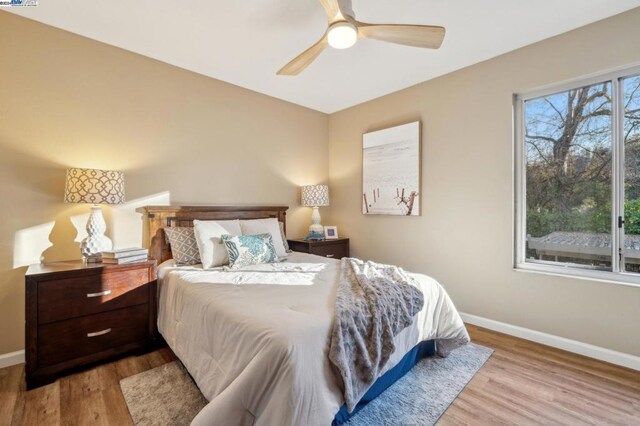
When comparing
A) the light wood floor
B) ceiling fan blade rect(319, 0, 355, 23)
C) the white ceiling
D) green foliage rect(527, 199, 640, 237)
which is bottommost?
the light wood floor

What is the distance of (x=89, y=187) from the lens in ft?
7.50

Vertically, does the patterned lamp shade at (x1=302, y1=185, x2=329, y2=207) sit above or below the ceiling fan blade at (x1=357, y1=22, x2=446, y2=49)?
below

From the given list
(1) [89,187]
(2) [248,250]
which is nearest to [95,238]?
(1) [89,187]

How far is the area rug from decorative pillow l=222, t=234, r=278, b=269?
2.89 feet

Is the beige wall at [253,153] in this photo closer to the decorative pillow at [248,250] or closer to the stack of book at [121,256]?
the stack of book at [121,256]

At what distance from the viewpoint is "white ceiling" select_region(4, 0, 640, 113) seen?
2.17 metres

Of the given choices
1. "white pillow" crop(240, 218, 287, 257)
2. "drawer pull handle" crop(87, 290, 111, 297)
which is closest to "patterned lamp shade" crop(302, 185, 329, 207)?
"white pillow" crop(240, 218, 287, 257)

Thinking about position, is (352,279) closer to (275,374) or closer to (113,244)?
(275,374)

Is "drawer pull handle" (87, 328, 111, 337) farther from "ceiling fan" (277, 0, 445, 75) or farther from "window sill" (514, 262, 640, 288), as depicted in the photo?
"window sill" (514, 262, 640, 288)

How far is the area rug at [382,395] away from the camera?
1702 millimetres

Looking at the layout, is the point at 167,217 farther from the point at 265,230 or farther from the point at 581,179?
the point at 581,179

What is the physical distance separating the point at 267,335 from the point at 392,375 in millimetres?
1061

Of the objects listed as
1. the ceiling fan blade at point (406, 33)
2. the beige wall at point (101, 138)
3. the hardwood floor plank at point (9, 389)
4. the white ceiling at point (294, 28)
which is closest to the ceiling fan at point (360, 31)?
the ceiling fan blade at point (406, 33)

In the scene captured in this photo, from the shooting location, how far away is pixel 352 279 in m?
2.18
